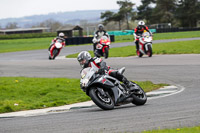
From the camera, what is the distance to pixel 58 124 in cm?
706

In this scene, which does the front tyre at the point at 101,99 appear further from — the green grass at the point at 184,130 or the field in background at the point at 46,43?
the field in background at the point at 46,43

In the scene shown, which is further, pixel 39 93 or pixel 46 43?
pixel 46 43

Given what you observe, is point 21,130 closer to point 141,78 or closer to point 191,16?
point 141,78

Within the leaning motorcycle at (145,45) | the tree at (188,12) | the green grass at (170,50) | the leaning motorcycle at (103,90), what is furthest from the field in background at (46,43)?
the leaning motorcycle at (103,90)

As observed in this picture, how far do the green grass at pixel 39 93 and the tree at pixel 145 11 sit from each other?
87380 millimetres

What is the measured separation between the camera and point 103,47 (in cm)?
2345

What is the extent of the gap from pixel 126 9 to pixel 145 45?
7564 centimetres

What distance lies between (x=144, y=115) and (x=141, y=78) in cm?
674

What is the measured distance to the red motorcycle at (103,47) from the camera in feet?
76.5

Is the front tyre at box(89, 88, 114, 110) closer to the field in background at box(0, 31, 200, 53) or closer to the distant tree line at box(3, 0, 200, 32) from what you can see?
the field in background at box(0, 31, 200, 53)

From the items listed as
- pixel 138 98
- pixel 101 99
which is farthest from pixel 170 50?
pixel 101 99

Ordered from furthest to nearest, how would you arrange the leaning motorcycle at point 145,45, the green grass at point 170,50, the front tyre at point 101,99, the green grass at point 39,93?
the green grass at point 170,50 → the leaning motorcycle at point 145,45 → the green grass at point 39,93 → the front tyre at point 101,99

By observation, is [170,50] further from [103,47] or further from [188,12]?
[188,12]

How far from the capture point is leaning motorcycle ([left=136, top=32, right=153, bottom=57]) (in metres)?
22.0
